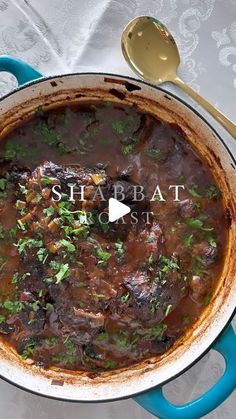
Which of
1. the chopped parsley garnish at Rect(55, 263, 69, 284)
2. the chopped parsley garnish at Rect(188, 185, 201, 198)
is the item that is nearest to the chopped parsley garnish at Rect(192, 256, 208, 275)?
the chopped parsley garnish at Rect(188, 185, 201, 198)

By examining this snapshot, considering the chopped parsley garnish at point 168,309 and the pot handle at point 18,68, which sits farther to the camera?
the chopped parsley garnish at point 168,309

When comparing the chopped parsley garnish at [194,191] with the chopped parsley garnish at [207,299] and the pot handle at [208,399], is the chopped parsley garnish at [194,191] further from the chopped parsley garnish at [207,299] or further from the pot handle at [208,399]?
the pot handle at [208,399]

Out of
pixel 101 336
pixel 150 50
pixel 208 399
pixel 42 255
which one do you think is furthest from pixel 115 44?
pixel 208 399

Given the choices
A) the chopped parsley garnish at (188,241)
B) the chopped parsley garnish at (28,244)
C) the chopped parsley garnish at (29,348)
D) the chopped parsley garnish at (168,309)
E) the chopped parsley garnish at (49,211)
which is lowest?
the chopped parsley garnish at (29,348)

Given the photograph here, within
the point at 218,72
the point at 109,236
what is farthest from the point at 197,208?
the point at 218,72

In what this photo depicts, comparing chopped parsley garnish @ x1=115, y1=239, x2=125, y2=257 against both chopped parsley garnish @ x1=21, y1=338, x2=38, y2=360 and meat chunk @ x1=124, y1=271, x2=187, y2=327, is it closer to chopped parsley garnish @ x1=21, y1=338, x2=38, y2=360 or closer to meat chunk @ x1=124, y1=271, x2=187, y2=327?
meat chunk @ x1=124, y1=271, x2=187, y2=327

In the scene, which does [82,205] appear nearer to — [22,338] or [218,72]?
[22,338]

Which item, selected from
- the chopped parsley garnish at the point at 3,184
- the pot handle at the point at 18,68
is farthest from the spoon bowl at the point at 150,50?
the chopped parsley garnish at the point at 3,184
